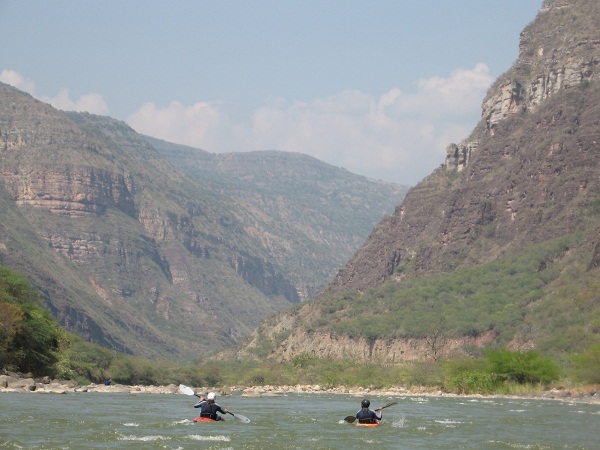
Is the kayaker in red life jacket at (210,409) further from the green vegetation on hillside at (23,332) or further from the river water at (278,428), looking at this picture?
the green vegetation on hillside at (23,332)

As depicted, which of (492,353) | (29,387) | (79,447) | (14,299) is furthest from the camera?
(492,353)

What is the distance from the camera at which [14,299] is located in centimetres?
11256

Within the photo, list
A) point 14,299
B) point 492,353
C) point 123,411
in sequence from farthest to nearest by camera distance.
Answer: point 492,353, point 14,299, point 123,411

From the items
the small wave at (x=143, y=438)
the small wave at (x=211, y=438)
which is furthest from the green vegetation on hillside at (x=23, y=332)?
the small wave at (x=211, y=438)

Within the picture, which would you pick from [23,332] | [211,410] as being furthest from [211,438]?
[23,332]

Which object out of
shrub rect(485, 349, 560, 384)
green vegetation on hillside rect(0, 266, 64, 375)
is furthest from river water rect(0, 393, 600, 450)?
shrub rect(485, 349, 560, 384)

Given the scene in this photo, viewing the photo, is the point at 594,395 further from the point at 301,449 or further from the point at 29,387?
the point at 301,449

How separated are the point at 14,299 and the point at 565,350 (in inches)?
3111

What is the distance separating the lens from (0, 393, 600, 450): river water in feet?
175

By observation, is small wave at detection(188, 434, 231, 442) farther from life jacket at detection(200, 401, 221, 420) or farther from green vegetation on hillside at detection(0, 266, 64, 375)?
green vegetation on hillside at detection(0, 266, 64, 375)

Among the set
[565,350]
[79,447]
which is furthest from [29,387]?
[565,350]

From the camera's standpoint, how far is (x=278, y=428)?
63.8 meters

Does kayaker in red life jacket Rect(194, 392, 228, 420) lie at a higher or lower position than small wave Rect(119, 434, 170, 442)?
higher

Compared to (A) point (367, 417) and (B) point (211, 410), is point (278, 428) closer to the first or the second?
(B) point (211, 410)
